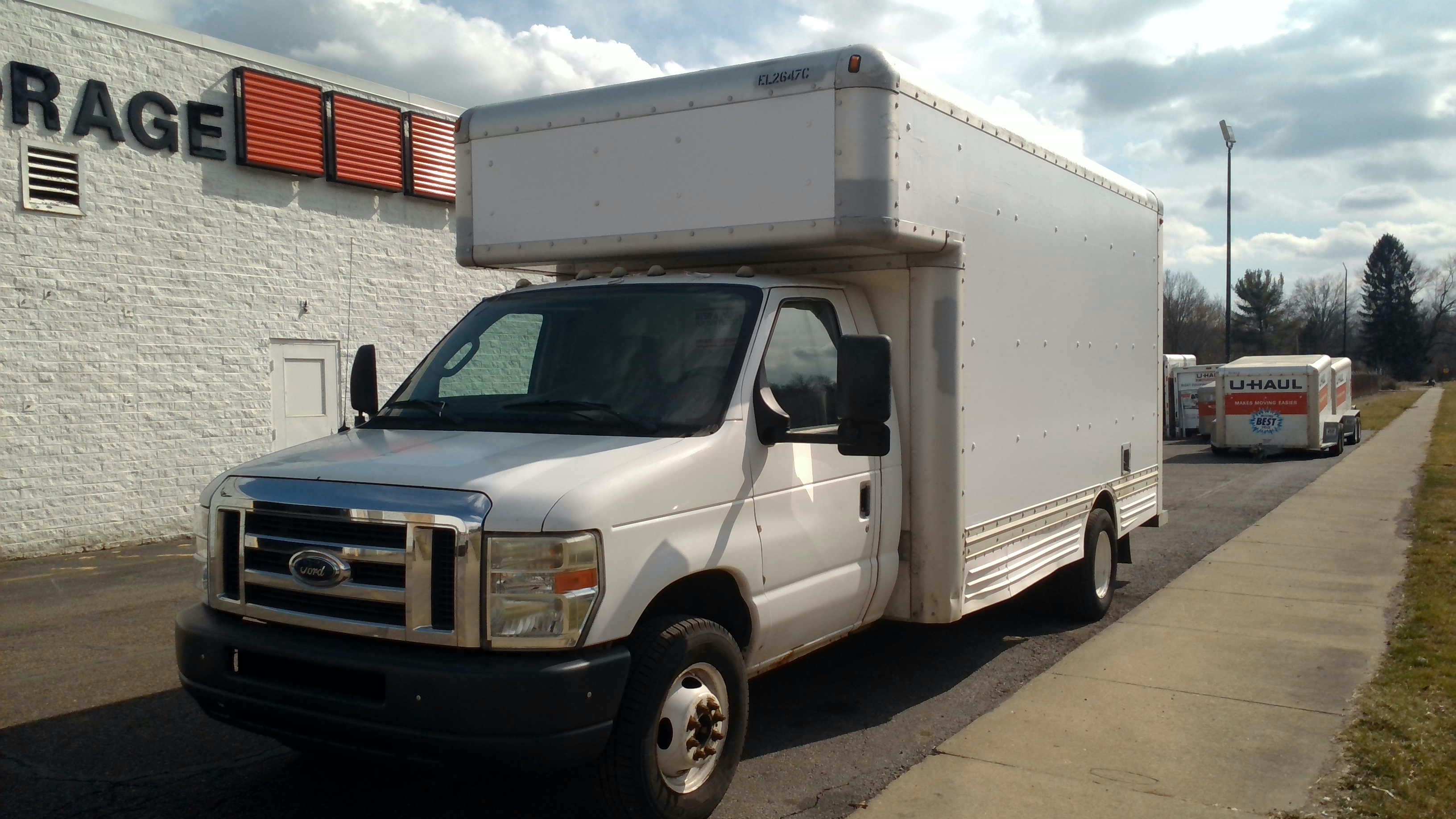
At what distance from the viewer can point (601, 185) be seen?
5.66 m

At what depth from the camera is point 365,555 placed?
12.4ft

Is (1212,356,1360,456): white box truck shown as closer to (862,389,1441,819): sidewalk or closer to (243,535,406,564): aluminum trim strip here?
(862,389,1441,819): sidewalk

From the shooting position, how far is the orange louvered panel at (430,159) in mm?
14680

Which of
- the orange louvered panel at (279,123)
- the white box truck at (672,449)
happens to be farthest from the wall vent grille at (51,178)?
the white box truck at (672,449)

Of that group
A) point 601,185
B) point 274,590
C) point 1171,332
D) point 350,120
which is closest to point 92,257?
point 350,120

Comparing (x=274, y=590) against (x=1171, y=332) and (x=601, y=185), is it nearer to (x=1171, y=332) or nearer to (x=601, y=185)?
(x=601, y=185)

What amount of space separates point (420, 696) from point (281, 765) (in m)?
1.92

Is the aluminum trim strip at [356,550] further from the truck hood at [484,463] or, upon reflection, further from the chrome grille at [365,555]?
the truck hood at [484,463]

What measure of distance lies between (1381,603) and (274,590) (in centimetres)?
812

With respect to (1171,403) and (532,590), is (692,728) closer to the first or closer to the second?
(532,590)

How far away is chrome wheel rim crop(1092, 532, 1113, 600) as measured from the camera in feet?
25.9

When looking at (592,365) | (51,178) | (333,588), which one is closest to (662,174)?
(592,365)

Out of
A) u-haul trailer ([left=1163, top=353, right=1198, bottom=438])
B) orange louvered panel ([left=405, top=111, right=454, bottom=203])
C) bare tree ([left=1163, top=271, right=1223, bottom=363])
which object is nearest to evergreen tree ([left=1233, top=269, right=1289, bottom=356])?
bare tree ([left=1163, top=271, right=1223, bottom=363])

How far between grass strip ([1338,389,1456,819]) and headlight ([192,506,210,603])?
454 cm
